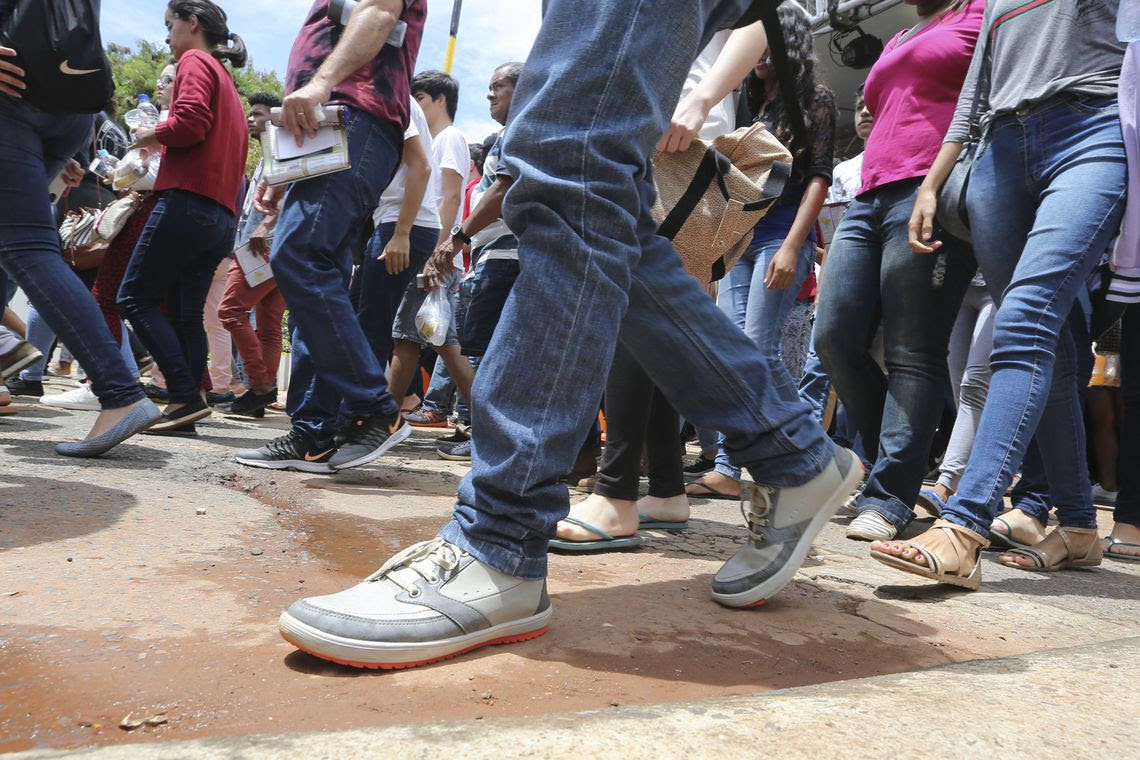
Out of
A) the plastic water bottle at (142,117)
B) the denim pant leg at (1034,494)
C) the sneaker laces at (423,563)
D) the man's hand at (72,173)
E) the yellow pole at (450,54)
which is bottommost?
the denim pant leg at (1034,494)

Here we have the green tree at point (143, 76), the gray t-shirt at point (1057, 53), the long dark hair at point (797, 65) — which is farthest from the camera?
the green tree at point (143, 76)

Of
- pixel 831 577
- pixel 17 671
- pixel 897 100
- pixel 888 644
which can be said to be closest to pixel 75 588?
pixel 17 671

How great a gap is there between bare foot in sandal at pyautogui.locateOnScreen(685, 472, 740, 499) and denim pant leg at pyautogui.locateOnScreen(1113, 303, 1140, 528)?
4.17 ft

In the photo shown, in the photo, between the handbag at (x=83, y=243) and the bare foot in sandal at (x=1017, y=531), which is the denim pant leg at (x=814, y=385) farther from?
the handbag at (x=83, y=243)

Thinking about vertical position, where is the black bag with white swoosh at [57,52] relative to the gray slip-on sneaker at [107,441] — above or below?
above

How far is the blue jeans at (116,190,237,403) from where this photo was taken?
143 inches

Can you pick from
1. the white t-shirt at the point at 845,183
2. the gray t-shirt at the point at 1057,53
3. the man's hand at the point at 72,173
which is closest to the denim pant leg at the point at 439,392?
the man's hand at the point at 72,173

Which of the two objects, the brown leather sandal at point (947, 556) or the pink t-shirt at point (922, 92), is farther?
the pink t-shirt at point (922, 92)

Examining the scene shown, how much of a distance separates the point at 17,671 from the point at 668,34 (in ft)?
4.15

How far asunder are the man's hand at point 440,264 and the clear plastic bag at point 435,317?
0.09 metres

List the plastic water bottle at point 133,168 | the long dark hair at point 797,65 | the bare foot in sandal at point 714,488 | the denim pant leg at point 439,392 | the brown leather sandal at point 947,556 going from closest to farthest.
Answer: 1. the brown leather sandal at point 947,556
2. the long dark hair at point 797,65
3. the bare foot in sandal at point 714,488
4. the plastic water bottle at point 133,168
5. the denim pant leg at point 439,392

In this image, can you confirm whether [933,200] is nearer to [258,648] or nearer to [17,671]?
[258,648]

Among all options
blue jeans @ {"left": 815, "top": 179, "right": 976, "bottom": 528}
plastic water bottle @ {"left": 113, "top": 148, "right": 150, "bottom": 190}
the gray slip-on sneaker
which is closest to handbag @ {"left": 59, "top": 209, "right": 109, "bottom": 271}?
plastic water bottle @ {"left": 113, "top": 148, "right": 150, "bottom": 190}

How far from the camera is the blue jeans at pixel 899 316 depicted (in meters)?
2.49
